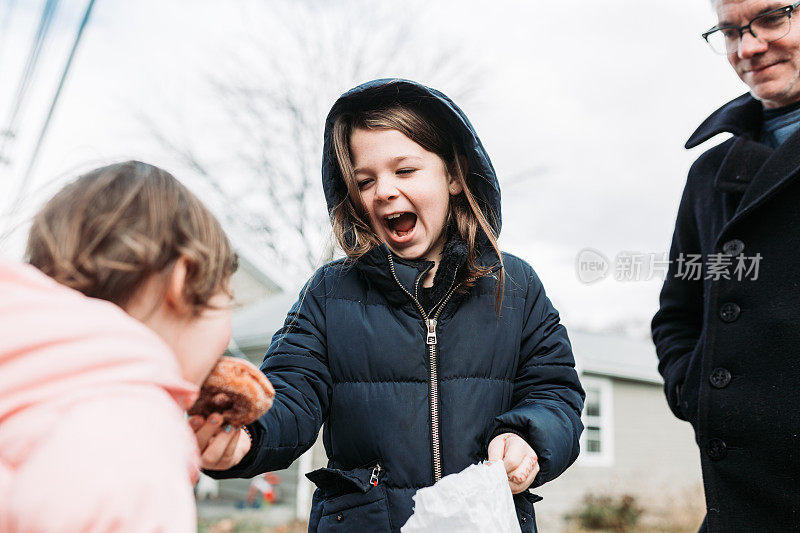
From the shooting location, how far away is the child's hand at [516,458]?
6.37ft

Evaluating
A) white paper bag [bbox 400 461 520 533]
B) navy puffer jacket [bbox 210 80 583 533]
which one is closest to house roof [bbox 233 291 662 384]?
navy puffer jacket [bbox 210 80 583 533]

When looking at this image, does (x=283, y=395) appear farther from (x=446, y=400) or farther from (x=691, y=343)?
(x=691, y=343)

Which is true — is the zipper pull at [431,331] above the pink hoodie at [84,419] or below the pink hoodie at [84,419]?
above

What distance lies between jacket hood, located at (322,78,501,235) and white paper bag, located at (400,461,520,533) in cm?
99

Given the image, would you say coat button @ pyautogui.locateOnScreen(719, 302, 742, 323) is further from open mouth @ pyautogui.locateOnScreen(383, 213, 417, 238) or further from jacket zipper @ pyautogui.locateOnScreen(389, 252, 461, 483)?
open mouth @ pyautogui.locateOnScreen(383, 213, 417, 238)

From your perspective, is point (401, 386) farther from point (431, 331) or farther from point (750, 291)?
point (750, 291)

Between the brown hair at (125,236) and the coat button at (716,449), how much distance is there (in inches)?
65.8

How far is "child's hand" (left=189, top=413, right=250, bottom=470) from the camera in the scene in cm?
168

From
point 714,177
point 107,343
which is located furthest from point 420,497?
point 714,177

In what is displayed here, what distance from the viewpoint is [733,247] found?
2404mm

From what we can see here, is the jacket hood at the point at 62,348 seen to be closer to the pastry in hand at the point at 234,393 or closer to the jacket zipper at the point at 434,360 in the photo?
the pastry in hand at the point at 234,393

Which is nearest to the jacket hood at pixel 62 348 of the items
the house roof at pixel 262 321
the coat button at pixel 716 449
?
the coat button at pixel 716 449

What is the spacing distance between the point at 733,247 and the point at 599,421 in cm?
1487

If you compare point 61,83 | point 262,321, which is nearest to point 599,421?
point 262,321
